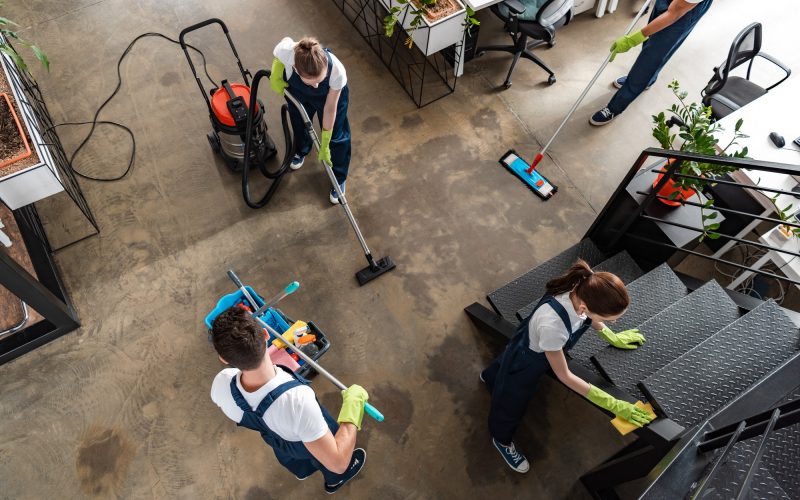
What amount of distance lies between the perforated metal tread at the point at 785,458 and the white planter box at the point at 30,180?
3589mm

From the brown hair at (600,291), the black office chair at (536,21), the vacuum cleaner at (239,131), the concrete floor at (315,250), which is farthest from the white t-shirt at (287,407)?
the black office chair at (536,21)

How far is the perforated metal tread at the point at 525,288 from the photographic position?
2998 mm

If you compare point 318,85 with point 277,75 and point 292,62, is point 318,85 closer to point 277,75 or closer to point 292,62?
point 292,62

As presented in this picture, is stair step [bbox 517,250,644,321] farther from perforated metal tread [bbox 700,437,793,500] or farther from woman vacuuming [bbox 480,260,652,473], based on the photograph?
perforated metal tread [bbox 700,437,793,500]

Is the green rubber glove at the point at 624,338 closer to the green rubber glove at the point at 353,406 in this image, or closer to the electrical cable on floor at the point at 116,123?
the green rubber glove at the point at 353,406

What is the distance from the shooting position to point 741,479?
5.41 feet

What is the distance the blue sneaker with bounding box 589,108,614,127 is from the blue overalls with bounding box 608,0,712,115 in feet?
0.11

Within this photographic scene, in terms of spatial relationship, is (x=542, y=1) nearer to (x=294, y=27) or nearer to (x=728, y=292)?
(x=294, y=27)

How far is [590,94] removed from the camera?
432cm

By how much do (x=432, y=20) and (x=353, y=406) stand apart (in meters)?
2.67

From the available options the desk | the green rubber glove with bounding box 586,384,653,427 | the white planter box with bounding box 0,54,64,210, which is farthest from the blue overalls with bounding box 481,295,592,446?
the white planter box with bounding box 0,54,64,210

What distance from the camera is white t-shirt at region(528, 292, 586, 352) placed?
1983 millimetres

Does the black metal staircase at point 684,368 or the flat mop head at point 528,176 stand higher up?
the black metal staircase at point 684,368

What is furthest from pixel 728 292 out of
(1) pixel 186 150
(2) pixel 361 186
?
(1) pixel 186 150
